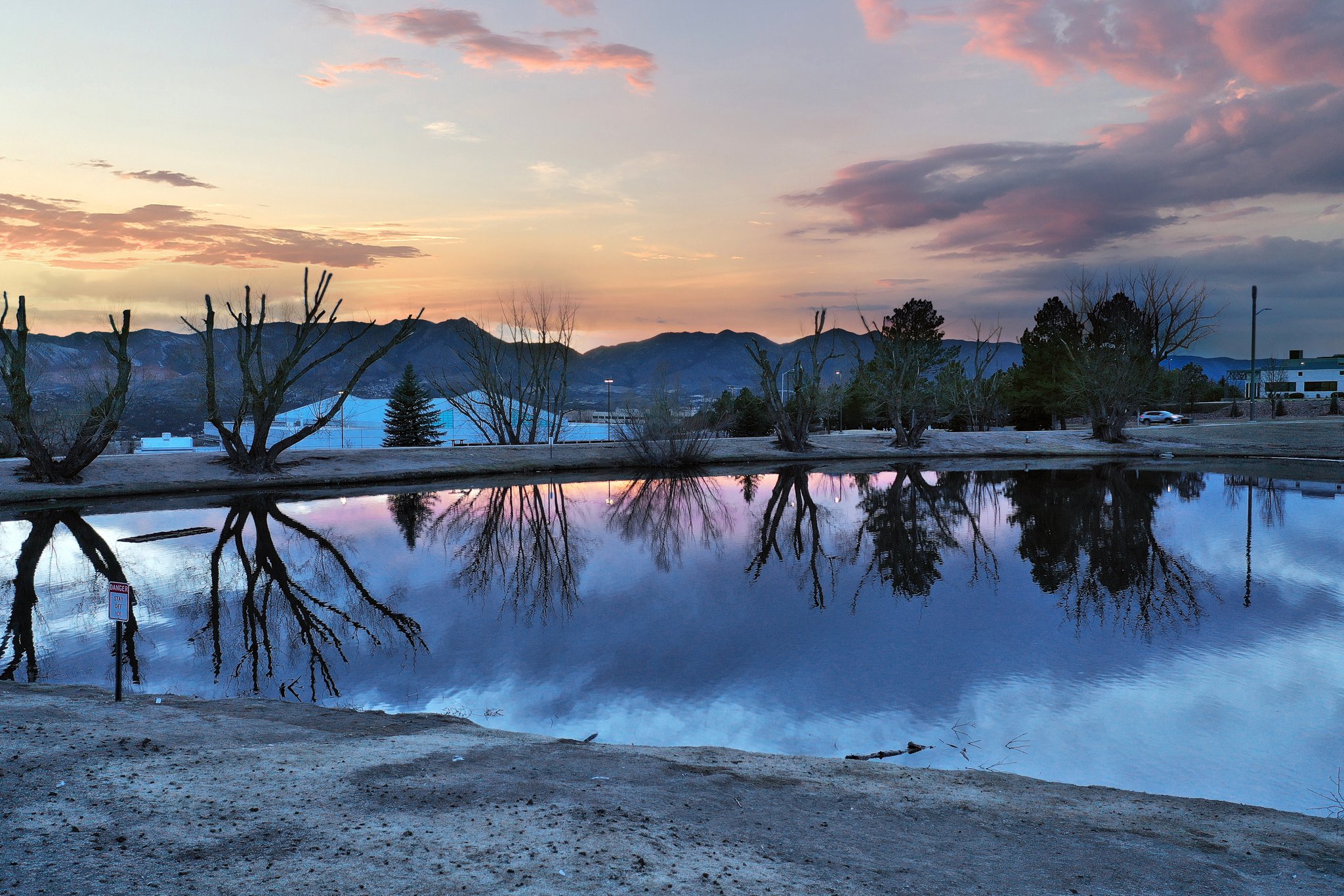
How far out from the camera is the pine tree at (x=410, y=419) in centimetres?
6300

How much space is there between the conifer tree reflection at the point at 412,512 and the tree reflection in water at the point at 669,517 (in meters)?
5.37

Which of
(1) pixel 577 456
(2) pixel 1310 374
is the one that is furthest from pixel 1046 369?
(2) pixel 1310 374

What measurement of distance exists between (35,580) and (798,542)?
16489mm

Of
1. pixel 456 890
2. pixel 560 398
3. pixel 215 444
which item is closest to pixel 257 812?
pixel 456 890

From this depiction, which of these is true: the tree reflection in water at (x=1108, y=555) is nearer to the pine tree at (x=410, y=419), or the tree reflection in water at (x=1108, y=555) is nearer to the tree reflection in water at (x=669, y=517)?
the tree reflection in water at (x=669, y=517)

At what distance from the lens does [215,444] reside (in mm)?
63281

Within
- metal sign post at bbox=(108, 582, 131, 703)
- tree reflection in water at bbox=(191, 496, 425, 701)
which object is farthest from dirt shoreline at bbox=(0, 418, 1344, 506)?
metal sign post at bbox=(108, 582, 131, 703)

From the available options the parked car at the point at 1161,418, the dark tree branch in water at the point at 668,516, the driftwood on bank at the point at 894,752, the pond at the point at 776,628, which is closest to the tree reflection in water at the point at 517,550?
the pond at the point at 776,628

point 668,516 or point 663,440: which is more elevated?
point 663,440

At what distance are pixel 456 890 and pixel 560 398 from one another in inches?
2138

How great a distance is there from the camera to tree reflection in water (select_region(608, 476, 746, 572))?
70.5ft

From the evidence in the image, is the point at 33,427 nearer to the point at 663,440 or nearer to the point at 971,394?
the point at 663,440

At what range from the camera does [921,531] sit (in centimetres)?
2338

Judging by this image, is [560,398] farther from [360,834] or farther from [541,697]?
[360,834]
